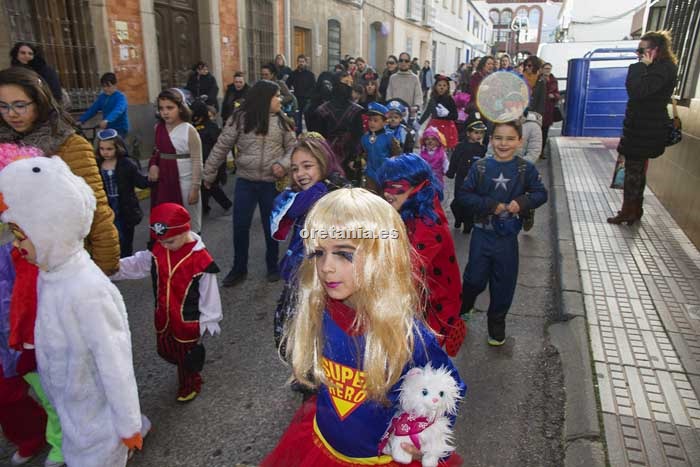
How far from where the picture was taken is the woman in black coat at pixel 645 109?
18.5 ft

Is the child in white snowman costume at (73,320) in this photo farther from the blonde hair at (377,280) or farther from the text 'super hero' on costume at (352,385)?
the blonde hair at (377,280)

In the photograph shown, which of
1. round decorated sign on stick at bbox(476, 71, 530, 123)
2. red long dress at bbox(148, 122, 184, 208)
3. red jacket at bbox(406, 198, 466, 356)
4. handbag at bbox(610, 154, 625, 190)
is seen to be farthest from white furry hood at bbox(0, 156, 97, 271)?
handbag at bbox(610, 154, 625, 190)

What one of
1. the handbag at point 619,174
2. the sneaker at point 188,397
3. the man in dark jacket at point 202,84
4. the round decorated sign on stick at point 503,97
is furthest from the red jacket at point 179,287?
the man in dark jacket at point 202,84

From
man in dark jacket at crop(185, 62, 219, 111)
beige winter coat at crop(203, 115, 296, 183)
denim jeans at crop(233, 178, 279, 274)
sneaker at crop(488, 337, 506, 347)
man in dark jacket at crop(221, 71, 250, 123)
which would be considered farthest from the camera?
man in dark jacket at crop(185, 62, 219, 111)

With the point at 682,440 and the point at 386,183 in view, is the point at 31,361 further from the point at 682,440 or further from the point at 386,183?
the point at 682,440

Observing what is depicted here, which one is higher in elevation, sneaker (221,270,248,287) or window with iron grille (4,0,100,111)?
window with iron grille (4,0,100,111)

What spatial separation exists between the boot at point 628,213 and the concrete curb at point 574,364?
0.77 meters

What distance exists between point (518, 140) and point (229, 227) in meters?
4.07

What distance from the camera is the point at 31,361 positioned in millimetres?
2541

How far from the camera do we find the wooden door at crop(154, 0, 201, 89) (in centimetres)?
1117

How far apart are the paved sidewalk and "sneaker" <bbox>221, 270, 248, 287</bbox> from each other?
3.08 meters

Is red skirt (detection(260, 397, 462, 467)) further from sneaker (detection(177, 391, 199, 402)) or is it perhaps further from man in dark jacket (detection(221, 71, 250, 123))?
man in dark jacket (detection(221, 71, 250, 123))

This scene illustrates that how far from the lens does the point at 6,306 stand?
2502 millimetres

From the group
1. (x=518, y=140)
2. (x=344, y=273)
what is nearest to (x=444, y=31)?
(x=518, y=140)
